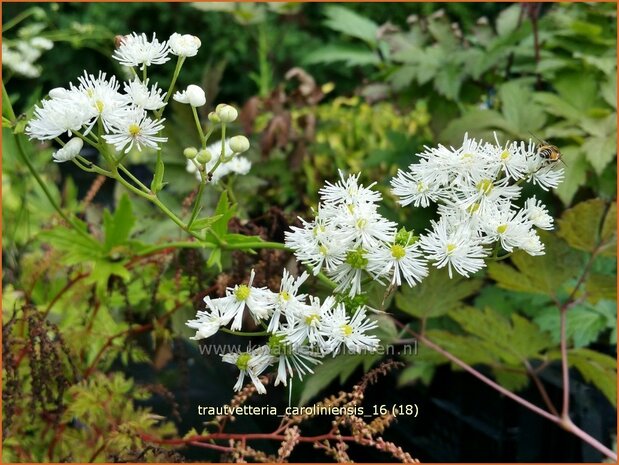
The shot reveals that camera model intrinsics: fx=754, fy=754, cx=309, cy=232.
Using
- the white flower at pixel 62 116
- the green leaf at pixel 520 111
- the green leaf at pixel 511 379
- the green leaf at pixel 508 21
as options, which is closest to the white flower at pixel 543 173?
the white flower at pixel 62 116

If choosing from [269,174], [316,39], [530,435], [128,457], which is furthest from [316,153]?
[316,39]

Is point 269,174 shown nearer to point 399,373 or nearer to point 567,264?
point 399,373

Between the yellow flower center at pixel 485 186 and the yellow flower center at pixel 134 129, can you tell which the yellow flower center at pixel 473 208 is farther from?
the yellow flower center at pixel 134 129

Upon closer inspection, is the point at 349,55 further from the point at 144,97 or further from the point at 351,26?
the point at 144,97

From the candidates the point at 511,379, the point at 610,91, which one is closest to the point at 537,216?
the point at 511,379

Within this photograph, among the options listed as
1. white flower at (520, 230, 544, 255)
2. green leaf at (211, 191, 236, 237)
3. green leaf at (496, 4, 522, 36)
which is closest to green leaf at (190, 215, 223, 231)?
green leaf at (211, 191, 236, 237)

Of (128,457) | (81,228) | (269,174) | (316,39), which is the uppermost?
(316,39)
